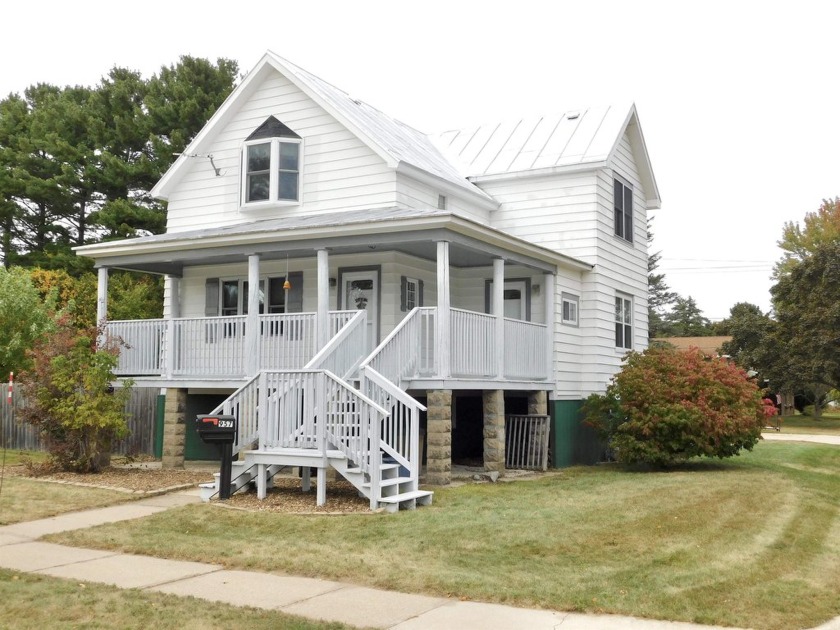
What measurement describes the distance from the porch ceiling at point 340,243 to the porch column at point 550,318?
0.33 meters

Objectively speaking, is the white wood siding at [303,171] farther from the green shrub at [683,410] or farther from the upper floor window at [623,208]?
the upper floor window at [623,208]

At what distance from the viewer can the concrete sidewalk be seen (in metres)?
7.02

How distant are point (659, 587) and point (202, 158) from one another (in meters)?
15.5

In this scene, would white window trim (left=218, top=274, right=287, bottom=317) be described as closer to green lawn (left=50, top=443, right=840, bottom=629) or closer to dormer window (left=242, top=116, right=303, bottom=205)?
A: dormer window (left=242, top=116, right=303, bottom=205)

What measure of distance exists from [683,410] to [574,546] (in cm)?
775

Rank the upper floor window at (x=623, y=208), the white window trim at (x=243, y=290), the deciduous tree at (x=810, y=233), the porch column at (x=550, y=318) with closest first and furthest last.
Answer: the porch column at (x=550, y=318)
the white window trim at (x=243, y=290)
the upper floor window at (x=623, y=208)
the deciduous tree at (x=810, y=233)

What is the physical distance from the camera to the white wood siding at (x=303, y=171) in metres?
18.3

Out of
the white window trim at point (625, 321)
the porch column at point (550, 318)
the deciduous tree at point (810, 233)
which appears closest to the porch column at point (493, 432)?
the porch column at point (550, 318)

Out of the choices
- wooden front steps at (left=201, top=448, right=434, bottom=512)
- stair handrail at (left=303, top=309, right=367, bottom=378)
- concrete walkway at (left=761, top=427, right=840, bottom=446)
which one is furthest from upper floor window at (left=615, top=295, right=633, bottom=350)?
wooden front steps at (left=201, top=448, right=434, bottom=512)

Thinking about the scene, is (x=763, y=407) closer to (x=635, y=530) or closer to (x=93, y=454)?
(x=635, y=530)

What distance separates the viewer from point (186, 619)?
6.94 m

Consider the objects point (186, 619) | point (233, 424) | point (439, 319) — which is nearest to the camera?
point (186, 619)

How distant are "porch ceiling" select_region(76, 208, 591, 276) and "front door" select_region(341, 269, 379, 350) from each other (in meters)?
0.62

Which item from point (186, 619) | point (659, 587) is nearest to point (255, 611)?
point (186, 619)
